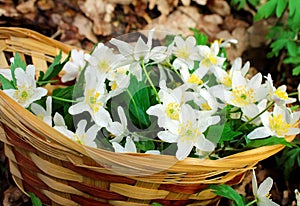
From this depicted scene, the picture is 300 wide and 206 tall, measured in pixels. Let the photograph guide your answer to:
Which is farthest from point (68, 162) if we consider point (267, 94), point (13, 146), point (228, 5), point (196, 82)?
point (228, 5)

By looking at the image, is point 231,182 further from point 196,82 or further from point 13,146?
point 13,146

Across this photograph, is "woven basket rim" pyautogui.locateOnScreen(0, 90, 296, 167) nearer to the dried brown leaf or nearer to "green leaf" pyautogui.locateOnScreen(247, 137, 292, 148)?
"green leaf" pyautogui.locateOnScreen(247, 137, 292, 148)

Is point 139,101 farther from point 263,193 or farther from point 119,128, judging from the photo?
point 263,193

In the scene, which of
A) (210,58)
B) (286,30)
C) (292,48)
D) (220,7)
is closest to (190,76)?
(210,58)

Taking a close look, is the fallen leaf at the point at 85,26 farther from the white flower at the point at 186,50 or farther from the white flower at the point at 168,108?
the white flower at the point at 168,108

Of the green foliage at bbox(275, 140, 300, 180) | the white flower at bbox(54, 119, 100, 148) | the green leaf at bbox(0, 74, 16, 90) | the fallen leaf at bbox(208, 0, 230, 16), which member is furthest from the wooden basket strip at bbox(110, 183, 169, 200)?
the fallen leaf at bbox(208, 0, 230, 16)
